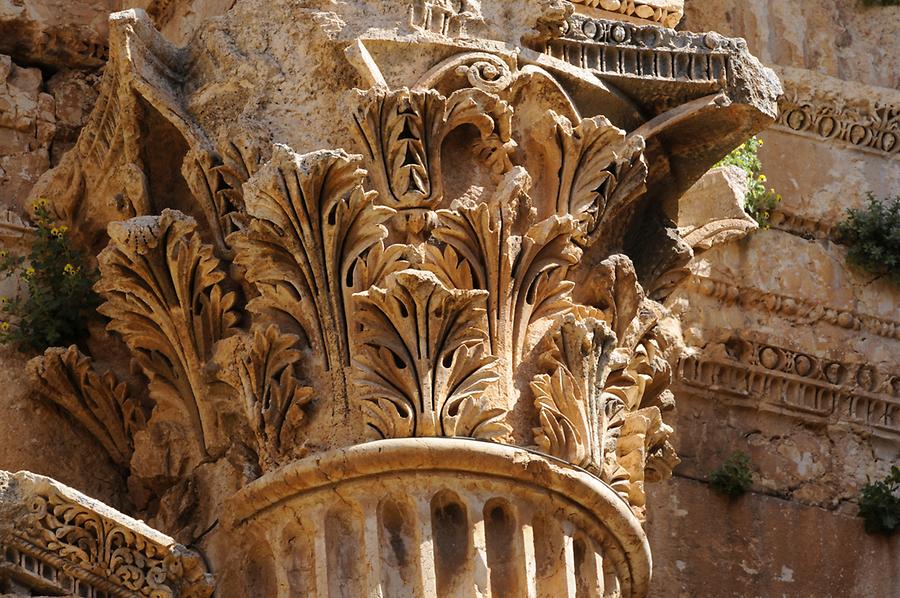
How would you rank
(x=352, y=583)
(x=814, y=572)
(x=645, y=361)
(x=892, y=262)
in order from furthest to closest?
(x=892, y=262) < (x=814, y=572) < (x=645, y=361) < (x=352, y=583)

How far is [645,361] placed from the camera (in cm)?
985

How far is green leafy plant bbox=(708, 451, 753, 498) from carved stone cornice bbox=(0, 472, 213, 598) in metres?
2.52

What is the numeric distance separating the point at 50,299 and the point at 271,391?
140cm

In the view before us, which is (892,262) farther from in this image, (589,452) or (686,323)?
(589,452)

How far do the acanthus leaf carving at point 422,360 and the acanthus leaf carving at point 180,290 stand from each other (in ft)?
2.21

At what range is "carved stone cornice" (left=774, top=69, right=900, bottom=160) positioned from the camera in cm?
1227

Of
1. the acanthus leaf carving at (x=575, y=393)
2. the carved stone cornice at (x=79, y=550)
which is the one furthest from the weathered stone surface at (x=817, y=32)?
the carved stone cornice at (x=79, y=550)

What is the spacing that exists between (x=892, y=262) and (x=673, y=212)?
181 centimetres

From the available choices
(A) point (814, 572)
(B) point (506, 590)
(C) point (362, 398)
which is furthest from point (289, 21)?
(A) point (814, 572)

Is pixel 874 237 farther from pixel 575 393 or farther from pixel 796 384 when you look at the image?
pixel 575 393

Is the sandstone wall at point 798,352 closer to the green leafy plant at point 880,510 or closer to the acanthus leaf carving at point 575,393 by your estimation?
the green leafy plant at point 880,510

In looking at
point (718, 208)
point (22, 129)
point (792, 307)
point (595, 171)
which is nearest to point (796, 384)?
point (792, 307)

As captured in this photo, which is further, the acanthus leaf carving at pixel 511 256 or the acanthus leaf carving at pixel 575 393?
the acanthus leaf carving at pixel 511 256

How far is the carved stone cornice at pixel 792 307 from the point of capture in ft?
38.1
